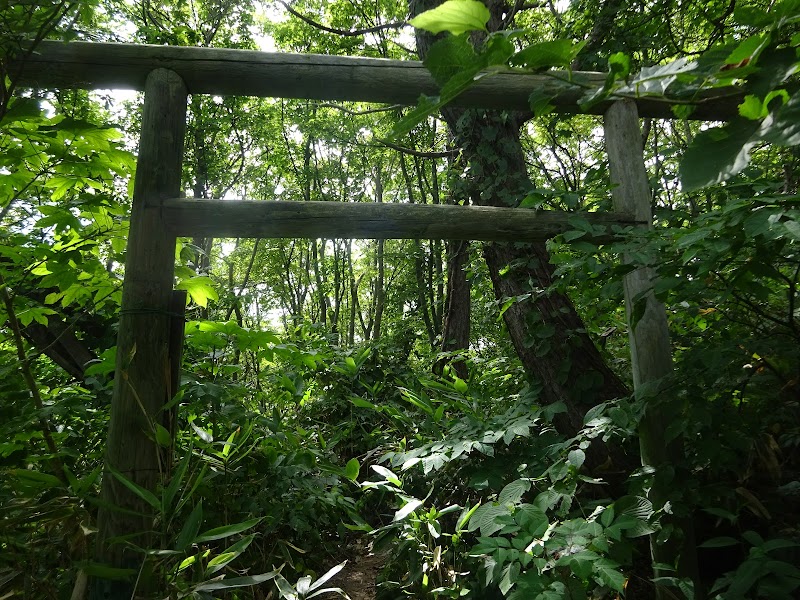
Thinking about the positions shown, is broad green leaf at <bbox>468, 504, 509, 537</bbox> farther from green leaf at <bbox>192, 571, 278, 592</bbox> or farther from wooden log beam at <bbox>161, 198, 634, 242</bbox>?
wooden log beam at <bbox>161, 198, 634, 242</bbox>

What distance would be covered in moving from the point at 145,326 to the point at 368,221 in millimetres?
890

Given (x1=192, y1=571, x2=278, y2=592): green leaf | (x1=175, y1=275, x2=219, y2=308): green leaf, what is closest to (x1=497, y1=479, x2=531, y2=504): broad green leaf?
(x1=192, y1=571, x2=278, y2=592): green leaf

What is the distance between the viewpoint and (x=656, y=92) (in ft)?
1.80

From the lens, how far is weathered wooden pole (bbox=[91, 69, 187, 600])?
166cm

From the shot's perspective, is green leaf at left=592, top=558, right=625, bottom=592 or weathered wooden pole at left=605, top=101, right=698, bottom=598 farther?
weathered wooden pole at left=605, top=101, right=698, bottom=598

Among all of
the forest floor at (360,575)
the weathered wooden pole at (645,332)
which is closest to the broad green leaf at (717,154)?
the weathered wooden pole at (645,332)

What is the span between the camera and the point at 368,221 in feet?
6.20

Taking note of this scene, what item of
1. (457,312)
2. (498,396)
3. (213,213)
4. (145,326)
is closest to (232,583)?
(145,326)

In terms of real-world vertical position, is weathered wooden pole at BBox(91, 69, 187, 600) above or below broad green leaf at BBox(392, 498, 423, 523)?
above

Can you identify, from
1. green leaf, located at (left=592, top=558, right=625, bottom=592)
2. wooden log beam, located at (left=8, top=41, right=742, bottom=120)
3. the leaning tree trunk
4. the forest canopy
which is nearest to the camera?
the forest canopy

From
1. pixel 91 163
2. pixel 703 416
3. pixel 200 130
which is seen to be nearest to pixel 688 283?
pixel 703 416

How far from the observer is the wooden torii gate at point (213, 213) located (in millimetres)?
1726

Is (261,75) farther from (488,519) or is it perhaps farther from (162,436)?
(488,519)

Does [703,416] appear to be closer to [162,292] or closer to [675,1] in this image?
[162,292]
